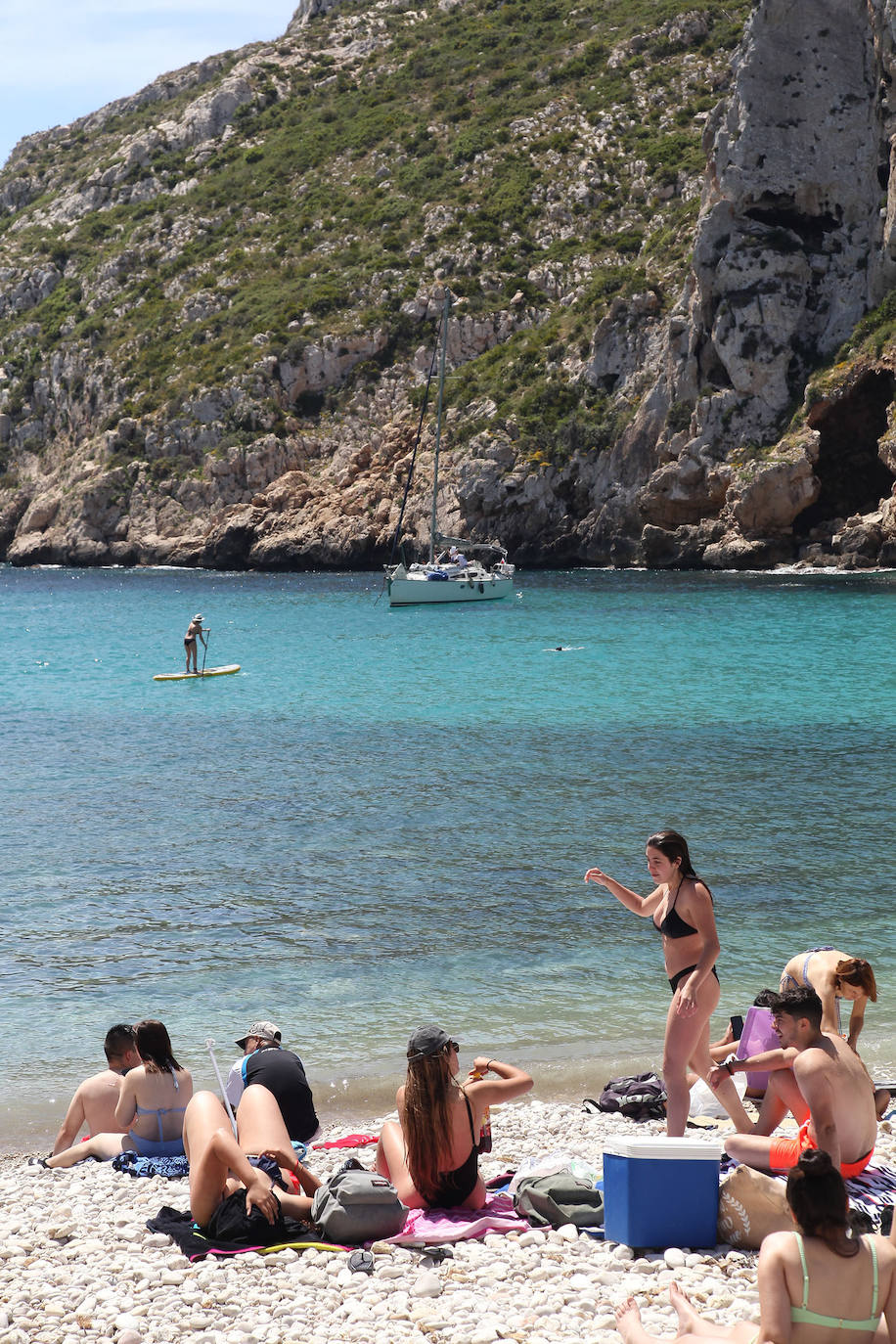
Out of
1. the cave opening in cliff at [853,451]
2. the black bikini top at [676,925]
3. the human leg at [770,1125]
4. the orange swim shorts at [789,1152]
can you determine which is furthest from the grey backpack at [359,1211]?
the cave opening in cliff at [853,451]

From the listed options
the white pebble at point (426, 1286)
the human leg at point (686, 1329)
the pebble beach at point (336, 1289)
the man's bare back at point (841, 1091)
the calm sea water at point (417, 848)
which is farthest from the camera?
the calm sea water at point (417, 848)

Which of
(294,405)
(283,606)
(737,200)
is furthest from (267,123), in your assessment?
(283,606)

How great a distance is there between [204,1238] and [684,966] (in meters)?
2.61

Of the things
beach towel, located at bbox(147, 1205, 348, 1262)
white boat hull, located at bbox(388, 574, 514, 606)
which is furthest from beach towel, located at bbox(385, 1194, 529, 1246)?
white boat hull, located at bbox(388, 574, 514, 606)

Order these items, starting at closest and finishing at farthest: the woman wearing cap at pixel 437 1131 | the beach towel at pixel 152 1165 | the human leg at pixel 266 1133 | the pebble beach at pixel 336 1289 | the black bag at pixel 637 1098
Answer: the pebble beach at pixel 336 1289 → the woman wearing cap at pixel 437 1131 → the human leg at pixel 266 1133 → the beach towel at pixel 152 1165 → the black bag at pixel 637 1098

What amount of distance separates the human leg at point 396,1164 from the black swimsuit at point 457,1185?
0.28ft

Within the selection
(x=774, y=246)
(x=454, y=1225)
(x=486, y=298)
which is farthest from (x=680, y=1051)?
(x=486, y=298)

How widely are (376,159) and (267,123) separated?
58.8 feet

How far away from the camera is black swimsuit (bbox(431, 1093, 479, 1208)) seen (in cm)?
544

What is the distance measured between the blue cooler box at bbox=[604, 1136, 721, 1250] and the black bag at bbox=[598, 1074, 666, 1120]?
1.99 m

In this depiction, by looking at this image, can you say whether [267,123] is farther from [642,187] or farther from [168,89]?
[642,187]

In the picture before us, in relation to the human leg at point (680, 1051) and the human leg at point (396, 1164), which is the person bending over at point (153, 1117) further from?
the human leg at point (680, 1051)

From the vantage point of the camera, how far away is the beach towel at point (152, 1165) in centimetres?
635

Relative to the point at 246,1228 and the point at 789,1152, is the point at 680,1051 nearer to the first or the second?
the point at 789,1152
